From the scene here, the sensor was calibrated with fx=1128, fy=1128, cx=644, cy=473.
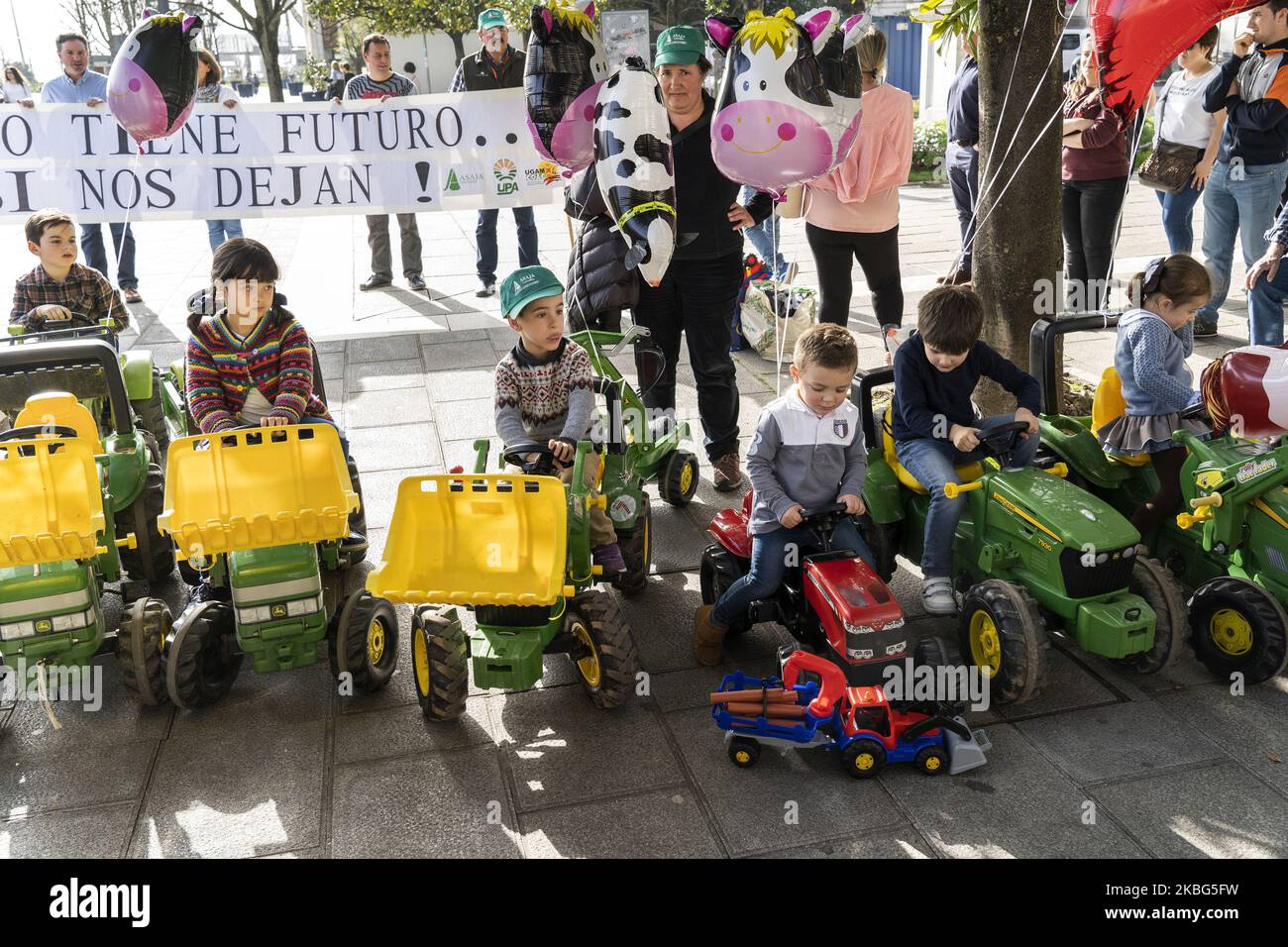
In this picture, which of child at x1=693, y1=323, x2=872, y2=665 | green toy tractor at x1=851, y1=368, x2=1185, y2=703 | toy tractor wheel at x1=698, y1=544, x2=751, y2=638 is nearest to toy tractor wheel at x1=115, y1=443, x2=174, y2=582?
toy tractor wheel at x1=698, y1=544, x2=751, y2=638

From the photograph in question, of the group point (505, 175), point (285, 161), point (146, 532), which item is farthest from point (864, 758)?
point (285, 161)

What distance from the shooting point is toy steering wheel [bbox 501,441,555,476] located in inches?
167

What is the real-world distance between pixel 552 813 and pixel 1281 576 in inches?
103

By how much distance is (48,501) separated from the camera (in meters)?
3.81

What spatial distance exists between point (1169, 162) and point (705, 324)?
3.99 metres

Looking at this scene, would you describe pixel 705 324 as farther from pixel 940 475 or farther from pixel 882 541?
pixel 940 475

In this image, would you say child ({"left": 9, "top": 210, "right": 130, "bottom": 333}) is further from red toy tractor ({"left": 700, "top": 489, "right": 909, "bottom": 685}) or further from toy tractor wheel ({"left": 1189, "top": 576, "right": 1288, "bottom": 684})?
toy tractor wheel ({"left": 1189, "top": 576, "right": 1288, "bottom": 684})

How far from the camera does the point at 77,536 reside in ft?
12.2

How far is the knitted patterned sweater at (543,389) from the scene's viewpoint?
14.5 ft

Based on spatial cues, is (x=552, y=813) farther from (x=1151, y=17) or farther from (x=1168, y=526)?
(x=1151, y=17)

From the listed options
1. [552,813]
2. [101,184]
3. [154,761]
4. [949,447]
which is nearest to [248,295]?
[154,761]

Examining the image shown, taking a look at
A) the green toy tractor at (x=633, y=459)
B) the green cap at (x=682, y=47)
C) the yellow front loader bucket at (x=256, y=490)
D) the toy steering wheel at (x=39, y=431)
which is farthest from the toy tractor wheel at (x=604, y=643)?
the green cap at (x=682, y=47)

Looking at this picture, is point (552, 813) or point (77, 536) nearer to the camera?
point (552, 813)

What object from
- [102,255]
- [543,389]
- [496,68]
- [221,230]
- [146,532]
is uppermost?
[496,68]
